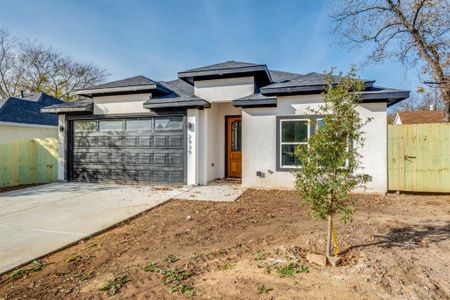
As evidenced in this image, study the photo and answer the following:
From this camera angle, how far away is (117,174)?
9.91m

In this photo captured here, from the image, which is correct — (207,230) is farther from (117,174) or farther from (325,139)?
(117,174)

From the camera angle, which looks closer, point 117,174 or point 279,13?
point 117,174

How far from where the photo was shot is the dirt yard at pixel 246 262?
9.12 ft

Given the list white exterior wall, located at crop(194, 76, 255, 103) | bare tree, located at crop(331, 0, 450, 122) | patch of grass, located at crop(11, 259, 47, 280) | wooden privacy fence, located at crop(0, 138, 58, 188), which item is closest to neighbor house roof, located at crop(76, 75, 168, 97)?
white exterior wall, located at crop(194, 76, 255, 103)

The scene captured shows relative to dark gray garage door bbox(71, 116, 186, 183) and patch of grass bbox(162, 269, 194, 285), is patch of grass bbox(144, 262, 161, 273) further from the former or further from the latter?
dark gray garage door bbox(71, 116, 186, 183)

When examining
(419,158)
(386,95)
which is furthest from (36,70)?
(419,158)

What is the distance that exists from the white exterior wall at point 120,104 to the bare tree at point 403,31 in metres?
10.3

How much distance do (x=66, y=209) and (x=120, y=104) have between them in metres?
4.73

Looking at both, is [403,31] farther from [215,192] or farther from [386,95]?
[215,192]

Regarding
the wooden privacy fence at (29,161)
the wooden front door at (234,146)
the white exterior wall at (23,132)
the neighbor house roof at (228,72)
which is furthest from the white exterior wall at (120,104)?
the white exterior wall at (23,132)

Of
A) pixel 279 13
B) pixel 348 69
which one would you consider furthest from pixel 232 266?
pixel 279 13

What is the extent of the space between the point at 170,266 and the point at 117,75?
106 feet

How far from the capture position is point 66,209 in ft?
20.5

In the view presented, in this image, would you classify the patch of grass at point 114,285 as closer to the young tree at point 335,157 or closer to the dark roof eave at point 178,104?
the young tree at point 335,157
